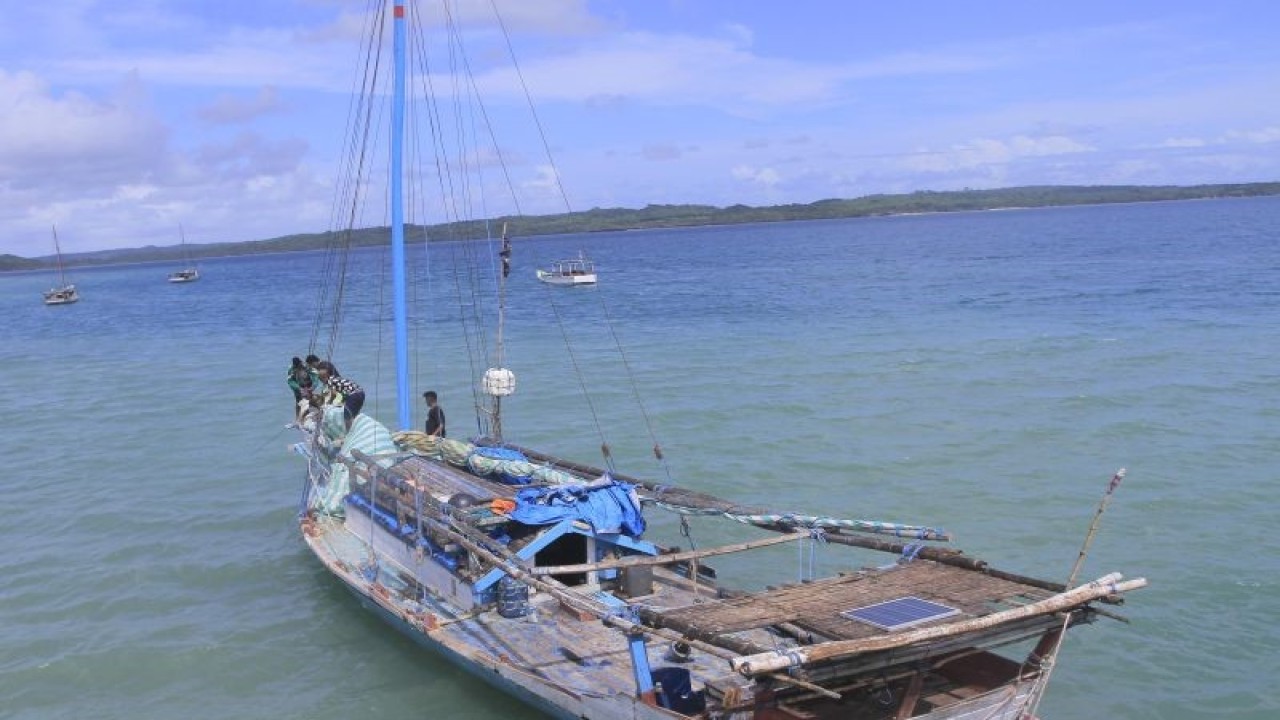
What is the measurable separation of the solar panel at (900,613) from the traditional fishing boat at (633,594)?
0.03 metres

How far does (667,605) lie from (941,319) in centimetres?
3855

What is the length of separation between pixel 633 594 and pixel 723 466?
35.4 ft

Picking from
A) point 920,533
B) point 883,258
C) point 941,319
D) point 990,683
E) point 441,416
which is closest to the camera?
point 990,683

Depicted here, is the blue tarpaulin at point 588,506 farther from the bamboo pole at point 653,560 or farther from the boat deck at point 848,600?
the boat deck at point 848,600

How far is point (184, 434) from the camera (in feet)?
102

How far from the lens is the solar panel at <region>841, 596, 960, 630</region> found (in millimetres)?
9328

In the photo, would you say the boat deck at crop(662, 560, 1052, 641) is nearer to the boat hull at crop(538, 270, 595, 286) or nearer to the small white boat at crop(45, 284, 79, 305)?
the boat hull at crop(538, 270, 595, 286)

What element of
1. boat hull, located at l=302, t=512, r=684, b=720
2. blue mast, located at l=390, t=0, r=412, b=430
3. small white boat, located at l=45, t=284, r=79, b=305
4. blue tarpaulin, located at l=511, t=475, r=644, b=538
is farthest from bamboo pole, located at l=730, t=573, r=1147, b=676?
small white boat, located at l=45, t=284, r=79, b=305

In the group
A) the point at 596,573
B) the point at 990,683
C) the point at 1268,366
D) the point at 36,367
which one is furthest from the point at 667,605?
the point at 36,367

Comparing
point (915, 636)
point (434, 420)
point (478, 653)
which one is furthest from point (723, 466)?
point (915, 636)

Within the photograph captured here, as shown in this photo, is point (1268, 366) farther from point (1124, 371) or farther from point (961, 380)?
point (961, 380)

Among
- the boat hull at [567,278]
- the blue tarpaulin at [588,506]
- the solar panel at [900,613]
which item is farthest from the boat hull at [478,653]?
the boat hull at [567,278]

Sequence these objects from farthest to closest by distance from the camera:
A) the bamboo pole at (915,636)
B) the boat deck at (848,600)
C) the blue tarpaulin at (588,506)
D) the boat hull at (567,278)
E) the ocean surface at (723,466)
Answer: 1. the boat hull at (567,278)
2. the ocean surface at (723,466)
3. the blue tarpaulin at (588,506)
4. the boat deck at (848,600)
5. the bamboo pole at (915,636)

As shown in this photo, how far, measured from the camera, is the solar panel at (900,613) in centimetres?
933
